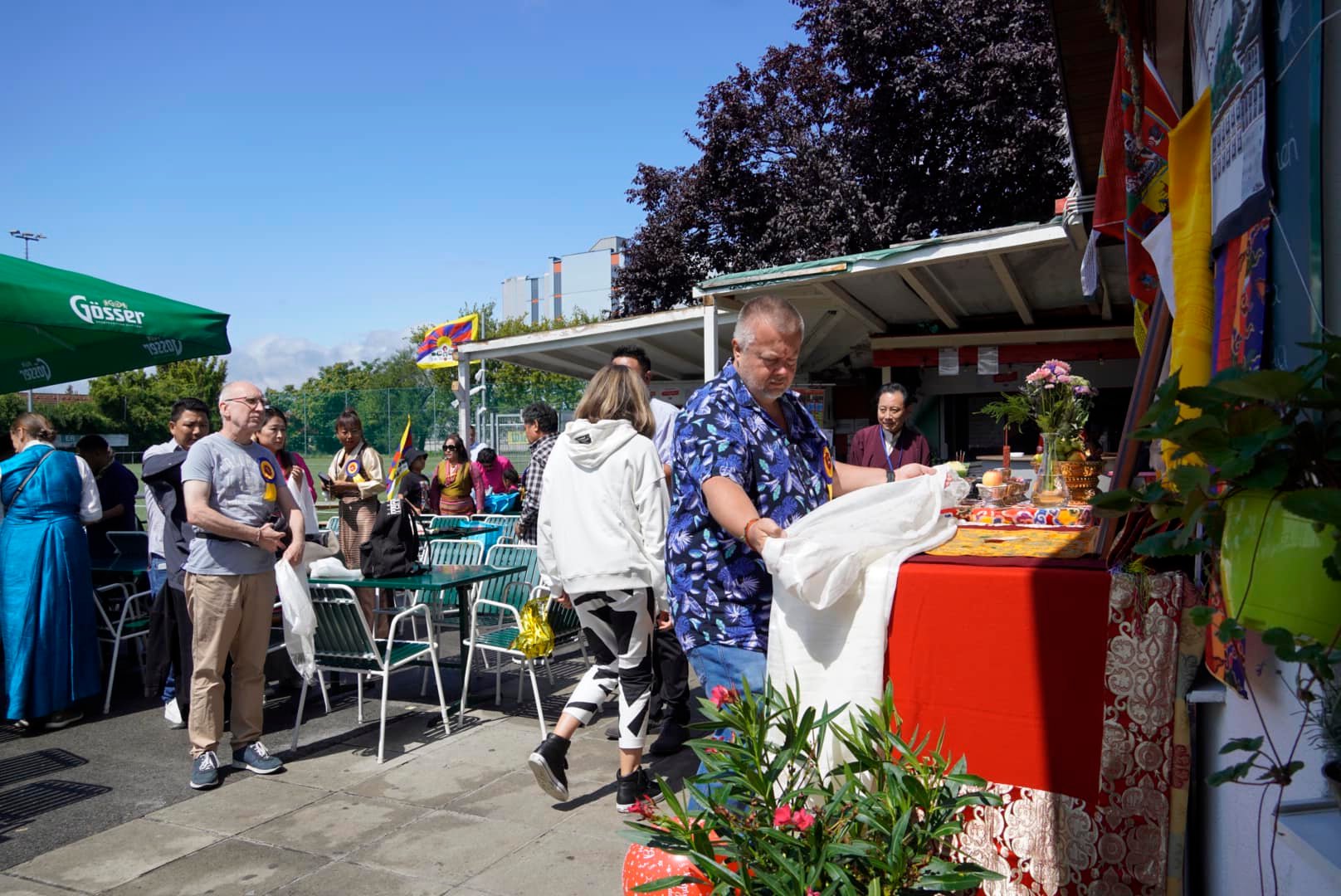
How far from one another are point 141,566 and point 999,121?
14999mm

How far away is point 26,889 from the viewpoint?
11.3ft

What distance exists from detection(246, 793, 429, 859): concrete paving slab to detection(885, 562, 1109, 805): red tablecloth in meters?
2.53

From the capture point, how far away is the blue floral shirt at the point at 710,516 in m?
2.72

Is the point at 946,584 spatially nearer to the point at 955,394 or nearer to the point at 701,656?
the point at 701,656

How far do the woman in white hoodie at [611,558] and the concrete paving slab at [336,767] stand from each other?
113cm

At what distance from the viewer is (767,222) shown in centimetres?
1938

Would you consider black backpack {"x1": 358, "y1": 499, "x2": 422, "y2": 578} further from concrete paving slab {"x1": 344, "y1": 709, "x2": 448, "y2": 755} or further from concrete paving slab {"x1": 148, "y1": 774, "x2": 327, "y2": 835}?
concrete paving slab {"x1": 148, "y1": 774, "x2": 327, "y2": 835}

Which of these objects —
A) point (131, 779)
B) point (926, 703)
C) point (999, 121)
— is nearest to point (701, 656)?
point (926, 703)

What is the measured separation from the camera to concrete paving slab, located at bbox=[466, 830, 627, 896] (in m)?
3.35

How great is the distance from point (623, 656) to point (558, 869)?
0.92 m

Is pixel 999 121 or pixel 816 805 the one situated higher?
pixel 999 121

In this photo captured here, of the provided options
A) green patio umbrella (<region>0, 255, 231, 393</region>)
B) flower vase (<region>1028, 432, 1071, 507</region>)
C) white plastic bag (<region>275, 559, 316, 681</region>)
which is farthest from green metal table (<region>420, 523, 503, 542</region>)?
flower vase (<region>1028, 432, 1071, 507</region>)

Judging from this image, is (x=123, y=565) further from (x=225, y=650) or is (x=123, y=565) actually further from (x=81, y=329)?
(x=225, y=650)

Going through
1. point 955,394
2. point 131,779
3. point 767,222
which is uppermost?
point 767,222
